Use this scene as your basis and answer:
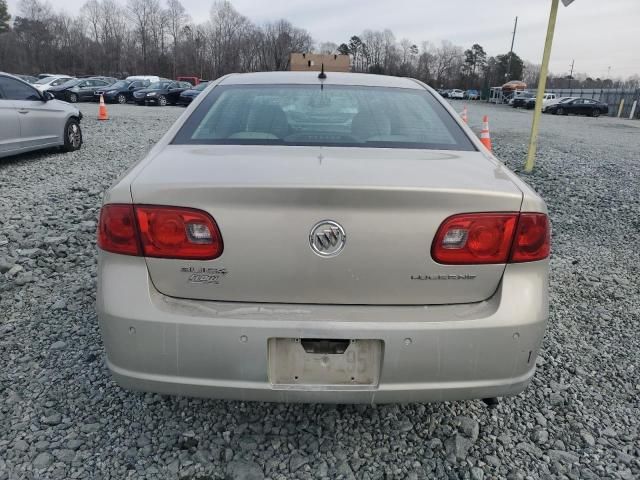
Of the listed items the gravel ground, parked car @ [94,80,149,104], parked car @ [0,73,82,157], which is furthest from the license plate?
parked car @ [94,80,149,104]

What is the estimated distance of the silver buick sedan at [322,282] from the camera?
1.67 metres

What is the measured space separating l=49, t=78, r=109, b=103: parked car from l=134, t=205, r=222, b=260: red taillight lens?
95.7ft

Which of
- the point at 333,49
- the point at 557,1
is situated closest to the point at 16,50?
the point at 333,49

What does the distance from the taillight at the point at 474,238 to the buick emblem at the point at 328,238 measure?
324 millimetres

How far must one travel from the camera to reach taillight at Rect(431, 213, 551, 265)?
1705 mm

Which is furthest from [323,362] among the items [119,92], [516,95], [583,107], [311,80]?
[516,95]

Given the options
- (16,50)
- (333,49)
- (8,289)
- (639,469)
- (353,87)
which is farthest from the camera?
(333,49)

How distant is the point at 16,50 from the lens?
67688 mm

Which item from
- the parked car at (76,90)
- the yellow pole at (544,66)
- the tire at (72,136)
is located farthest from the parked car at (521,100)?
the tire at (72,136)

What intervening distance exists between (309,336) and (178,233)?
574 mm

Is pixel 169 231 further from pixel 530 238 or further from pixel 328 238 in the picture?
pixel 530 238

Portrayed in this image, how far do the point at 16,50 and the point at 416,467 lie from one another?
82.6 meters

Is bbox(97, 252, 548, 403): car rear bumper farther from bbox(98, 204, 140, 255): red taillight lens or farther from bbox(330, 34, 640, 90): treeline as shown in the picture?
bbox(330, 34, 640, 90): treeline

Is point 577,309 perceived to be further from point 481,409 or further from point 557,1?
point 557,1
